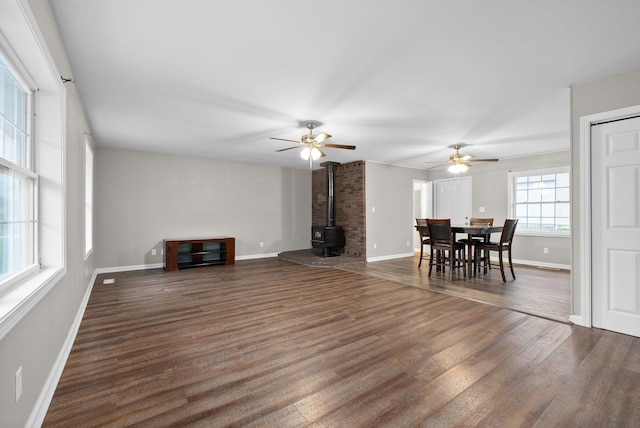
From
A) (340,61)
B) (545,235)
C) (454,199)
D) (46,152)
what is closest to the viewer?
(46,152)

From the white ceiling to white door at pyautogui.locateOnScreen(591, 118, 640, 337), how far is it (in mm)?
635

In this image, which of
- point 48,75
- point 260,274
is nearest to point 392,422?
point 48,75

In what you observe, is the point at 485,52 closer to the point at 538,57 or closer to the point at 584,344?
the point at 538,57

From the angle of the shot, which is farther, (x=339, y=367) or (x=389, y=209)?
(x=389, y=209)

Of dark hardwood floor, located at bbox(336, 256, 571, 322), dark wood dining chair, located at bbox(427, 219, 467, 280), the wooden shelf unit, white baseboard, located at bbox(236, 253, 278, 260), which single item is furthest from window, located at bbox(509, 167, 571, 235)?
the wooden shelf unit

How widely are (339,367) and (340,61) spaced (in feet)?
7.90

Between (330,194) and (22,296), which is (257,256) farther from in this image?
(22,296)

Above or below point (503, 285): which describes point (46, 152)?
above

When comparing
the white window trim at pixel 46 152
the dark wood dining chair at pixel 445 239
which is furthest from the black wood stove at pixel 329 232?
the white window trim at pixel 46 152

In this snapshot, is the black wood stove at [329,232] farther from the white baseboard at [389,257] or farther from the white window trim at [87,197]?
the white window trim at [87,197]

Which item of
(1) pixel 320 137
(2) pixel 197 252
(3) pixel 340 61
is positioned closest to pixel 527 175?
(1) pixel 320 137

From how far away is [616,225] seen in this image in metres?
2.73

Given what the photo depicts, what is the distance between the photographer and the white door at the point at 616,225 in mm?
2635

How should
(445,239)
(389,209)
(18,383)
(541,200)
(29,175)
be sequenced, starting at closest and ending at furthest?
(18,383), (29,175), (445,239), (541,200), (389,209)
